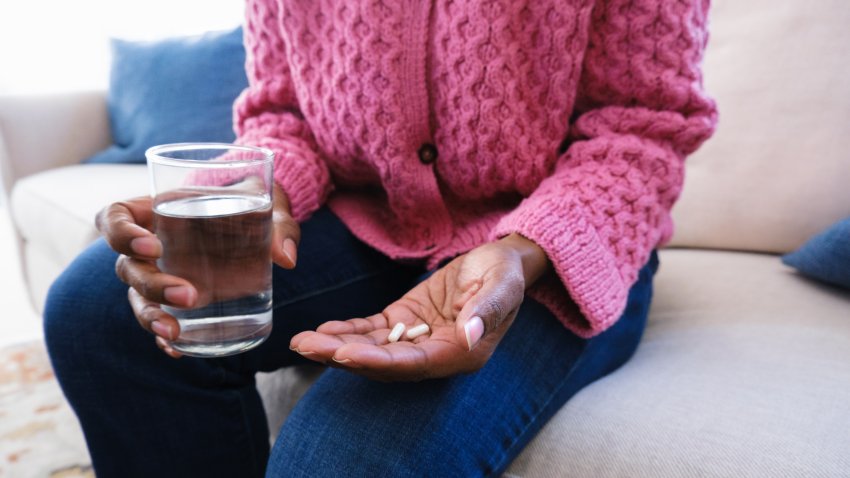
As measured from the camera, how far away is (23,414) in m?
1.20

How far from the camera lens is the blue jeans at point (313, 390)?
1.63 feet

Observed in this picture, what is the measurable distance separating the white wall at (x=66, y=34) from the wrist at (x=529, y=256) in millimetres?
2384

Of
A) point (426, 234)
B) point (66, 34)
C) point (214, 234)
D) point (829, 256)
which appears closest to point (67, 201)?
→ point (426, 234)

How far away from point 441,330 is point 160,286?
0.22 meters

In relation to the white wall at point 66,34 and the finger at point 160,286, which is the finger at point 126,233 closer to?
the finger at point 160,286

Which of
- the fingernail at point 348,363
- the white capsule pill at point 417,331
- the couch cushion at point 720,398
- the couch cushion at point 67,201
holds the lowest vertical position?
the couch cushion at point 67,201

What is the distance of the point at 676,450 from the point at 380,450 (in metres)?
0.26

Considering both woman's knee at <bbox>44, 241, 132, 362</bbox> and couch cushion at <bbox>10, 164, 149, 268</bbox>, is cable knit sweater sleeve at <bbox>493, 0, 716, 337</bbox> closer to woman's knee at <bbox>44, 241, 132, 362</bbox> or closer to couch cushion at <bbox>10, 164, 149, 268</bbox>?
woman's knee at <bbox>44, 241, 132, 362</bbox>

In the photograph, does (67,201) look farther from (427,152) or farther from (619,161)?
(619,161)

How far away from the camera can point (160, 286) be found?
0.46 meters

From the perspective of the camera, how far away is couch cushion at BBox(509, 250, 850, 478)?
50cm

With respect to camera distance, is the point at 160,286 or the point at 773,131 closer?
the point at 160,286

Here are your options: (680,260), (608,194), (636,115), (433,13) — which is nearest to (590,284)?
(608,194)

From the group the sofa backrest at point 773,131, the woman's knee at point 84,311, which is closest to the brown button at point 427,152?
the woman's knee at point 84,311
